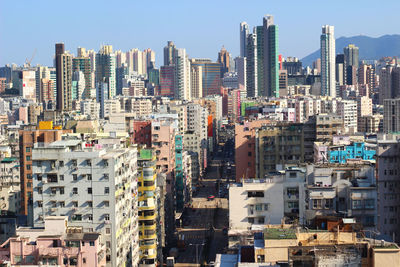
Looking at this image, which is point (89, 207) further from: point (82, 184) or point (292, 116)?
point (292, 116)

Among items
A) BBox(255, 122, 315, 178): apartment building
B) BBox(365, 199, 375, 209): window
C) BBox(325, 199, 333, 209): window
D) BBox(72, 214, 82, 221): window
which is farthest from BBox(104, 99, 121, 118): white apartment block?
BBox(365, 199, 375, 209): window

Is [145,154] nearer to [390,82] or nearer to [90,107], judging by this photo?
[90,107]

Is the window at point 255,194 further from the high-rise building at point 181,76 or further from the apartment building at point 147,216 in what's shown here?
the high-rise building at point 181,76

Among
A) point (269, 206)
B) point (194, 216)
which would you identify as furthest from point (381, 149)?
point (194, 216)

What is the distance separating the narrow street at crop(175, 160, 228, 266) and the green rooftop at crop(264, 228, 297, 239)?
1975cm

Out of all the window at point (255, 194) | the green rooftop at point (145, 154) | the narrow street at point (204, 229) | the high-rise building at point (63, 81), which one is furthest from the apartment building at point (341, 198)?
the high-rise building at point (63, 81)

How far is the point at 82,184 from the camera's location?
33.0 m

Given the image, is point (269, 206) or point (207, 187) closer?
point (269, 206)

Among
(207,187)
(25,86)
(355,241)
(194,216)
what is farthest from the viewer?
(25,86)

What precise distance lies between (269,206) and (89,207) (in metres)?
7.63

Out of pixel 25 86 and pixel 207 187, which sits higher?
pixel 25 86

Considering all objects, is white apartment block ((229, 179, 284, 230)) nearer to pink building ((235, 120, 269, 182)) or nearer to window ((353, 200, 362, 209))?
window ((353, 200, 362, 209))

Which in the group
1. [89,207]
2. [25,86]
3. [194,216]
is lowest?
[194,216]

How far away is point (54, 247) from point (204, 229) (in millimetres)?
29900
